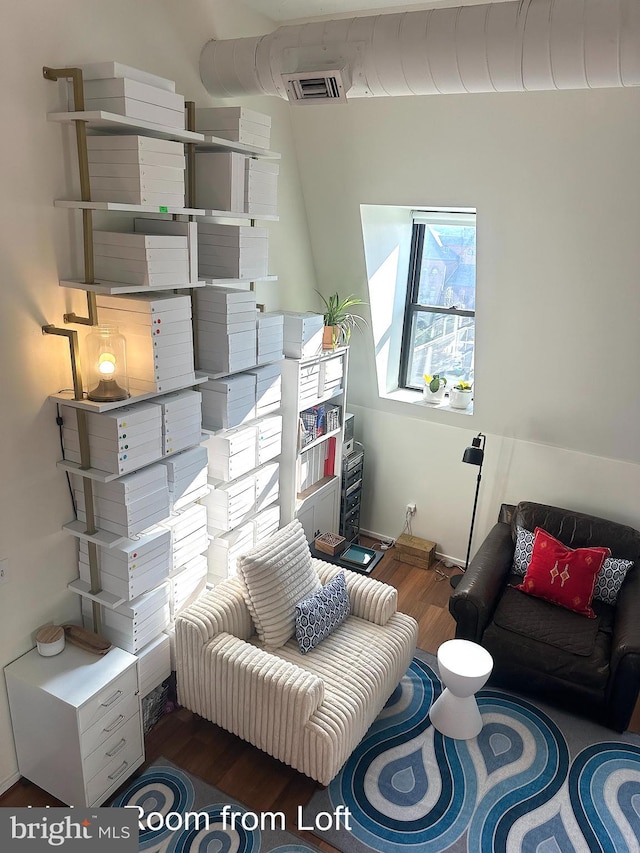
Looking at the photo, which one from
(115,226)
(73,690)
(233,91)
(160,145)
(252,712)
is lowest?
(252,712)

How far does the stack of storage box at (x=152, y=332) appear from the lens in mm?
2744

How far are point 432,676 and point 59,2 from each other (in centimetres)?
371

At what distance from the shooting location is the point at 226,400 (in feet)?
10.9

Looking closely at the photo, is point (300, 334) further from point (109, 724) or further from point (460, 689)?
point (109, 724)

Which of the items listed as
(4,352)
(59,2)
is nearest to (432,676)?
(4,352)

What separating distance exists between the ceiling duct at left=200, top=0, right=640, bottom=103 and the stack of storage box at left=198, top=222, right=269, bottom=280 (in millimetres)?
671

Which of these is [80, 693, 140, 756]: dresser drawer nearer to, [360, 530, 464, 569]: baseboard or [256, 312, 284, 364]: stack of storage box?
[256, 312, 284, 364]: stack of storage box

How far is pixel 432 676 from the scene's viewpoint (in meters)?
3.72

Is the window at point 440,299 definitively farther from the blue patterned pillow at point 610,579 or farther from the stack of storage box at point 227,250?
the stack of storage box at point 227,250

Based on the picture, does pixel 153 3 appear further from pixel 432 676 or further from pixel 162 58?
pixel 432 676

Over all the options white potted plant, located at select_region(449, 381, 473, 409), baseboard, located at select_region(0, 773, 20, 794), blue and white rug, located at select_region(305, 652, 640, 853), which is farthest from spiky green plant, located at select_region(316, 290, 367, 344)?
baseboard, located at select_region(0, 773, 20, 794)

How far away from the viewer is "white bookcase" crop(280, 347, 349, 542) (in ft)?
13.1

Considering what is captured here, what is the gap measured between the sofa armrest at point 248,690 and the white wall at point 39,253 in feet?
2.12

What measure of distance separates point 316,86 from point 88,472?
197cm
